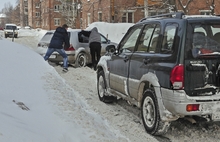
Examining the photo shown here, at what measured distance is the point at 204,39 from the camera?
443 cm

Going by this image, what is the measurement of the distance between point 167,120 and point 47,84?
275 cm

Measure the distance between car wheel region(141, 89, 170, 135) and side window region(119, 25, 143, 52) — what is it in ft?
3.82

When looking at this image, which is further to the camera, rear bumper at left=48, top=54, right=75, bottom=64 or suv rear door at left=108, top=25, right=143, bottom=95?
rear bumper at left=48, top=54, right=75, bottom=64

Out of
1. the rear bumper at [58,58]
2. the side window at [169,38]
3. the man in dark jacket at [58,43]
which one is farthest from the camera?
the rear bumper at [58,58]

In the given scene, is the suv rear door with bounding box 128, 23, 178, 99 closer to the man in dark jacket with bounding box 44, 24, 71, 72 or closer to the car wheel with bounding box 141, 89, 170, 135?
the car wheel with bounding box 141, 89, 170, 135

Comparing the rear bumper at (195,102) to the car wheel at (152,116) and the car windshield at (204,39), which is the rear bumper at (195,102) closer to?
the car wheel at (152,116)

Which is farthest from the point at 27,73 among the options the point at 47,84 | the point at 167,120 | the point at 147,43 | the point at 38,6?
the point at 38,6

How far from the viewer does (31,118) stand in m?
3.84

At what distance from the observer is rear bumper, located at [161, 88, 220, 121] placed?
416 cm

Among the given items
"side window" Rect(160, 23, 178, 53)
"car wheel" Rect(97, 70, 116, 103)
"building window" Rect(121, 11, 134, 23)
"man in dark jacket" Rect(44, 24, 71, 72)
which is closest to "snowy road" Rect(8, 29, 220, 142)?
"car wheel" Rect(97, 70, 116, 103)

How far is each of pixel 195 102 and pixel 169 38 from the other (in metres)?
1.06

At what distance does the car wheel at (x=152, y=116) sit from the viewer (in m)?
4.60

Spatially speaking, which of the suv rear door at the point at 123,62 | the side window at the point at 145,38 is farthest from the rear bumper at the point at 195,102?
the suv rear door at the point at 123,62

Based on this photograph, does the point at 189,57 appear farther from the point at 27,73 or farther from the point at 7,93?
the point at 27,73
